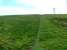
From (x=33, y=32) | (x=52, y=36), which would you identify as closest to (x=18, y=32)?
(x=33, y=32)

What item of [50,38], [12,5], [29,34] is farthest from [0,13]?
[50,38]

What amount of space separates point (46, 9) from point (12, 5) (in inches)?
7.4

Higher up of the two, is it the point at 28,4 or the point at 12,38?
the point at 28,4

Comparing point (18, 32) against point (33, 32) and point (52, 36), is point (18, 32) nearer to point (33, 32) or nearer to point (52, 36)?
point (33, 32)

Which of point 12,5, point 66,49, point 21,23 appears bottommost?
point 66,49

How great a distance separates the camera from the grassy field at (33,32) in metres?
0.63

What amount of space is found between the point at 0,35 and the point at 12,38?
0.07 meters

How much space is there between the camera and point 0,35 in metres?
0.65

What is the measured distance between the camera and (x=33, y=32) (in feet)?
2.11

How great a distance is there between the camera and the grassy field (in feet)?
2.07

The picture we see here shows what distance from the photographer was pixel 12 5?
66 centimetres

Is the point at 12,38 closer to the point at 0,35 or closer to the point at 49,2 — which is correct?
the point at 0,35

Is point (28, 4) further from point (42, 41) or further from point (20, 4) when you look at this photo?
point (42, 41)

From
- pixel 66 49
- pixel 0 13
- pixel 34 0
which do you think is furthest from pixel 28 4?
pixel 66 49
